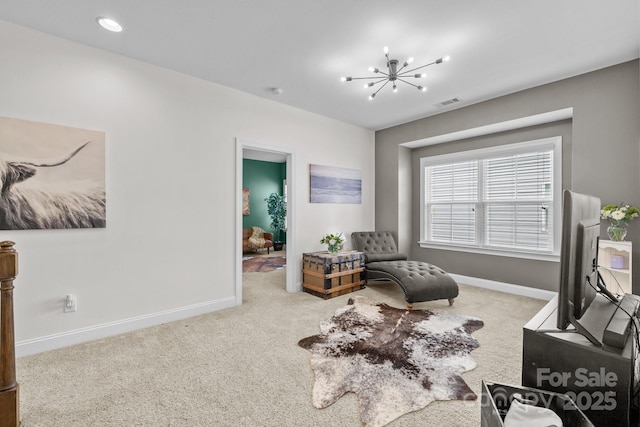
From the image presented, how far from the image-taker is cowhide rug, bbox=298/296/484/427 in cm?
184

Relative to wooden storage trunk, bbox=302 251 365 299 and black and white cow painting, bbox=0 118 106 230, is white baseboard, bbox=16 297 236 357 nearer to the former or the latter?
black and white cow painting, bbox=0 118 106 230

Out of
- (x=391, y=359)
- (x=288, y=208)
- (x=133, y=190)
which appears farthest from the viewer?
(x=288, y=208)

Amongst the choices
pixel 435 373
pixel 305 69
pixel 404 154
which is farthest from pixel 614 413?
pixel 404 154

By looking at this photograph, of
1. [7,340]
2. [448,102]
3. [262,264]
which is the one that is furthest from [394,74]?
[262,264]

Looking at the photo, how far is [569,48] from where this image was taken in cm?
274

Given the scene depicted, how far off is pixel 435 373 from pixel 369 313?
49.7 inches

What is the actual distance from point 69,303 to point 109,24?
241cm

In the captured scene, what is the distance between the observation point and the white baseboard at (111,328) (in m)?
2.43

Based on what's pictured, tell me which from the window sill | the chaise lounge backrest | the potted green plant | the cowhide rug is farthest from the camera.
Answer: the potted green plant

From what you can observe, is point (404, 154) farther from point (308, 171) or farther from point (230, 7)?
point (230, 7)

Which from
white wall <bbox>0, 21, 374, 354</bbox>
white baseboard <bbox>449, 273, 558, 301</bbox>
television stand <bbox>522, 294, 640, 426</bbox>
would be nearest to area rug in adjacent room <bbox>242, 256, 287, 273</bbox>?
white wall <bbox>0, 21, 374, 354</bbox>

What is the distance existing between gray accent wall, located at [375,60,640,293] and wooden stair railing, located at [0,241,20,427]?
4666 millimetres

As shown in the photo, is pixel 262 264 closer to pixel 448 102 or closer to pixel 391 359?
pixel 391 359

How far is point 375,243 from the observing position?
498cm
